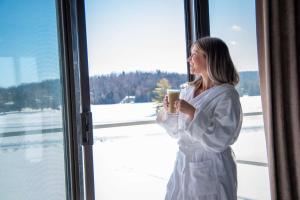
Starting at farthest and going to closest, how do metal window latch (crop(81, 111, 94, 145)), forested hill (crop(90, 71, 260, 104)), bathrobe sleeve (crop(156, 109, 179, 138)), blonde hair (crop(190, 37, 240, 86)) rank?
forested hill (crop(90, 71, 260, 104))
metal window latch (crop(81, 111, 94, 145))
bathrobe sleeve (crop(156, 109, 179, 138))
blonde hair (crop(190, 37, 240, 86))

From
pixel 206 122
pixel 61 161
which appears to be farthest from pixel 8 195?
pixel 206 122

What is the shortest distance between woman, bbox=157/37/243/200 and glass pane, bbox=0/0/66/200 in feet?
2.21

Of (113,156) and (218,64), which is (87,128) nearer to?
(113,156)

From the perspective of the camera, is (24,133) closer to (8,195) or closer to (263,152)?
(8,195)

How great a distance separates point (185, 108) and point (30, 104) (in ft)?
2.83

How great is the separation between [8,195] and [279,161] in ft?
5.06

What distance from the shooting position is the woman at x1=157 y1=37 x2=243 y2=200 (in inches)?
70.6

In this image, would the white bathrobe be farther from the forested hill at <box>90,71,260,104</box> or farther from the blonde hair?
the forested hill at <box>90,71,260,104</box>

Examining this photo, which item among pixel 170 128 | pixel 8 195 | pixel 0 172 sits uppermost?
pixel 170 128

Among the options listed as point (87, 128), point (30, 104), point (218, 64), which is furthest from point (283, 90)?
point (30, 104)

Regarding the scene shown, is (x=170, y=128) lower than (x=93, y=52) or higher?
lower

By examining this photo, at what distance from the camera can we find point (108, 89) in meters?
2.29

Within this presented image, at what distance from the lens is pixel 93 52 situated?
225 cm

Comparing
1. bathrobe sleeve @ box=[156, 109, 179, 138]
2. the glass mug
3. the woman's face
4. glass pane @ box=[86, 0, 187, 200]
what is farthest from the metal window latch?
the woman's face
